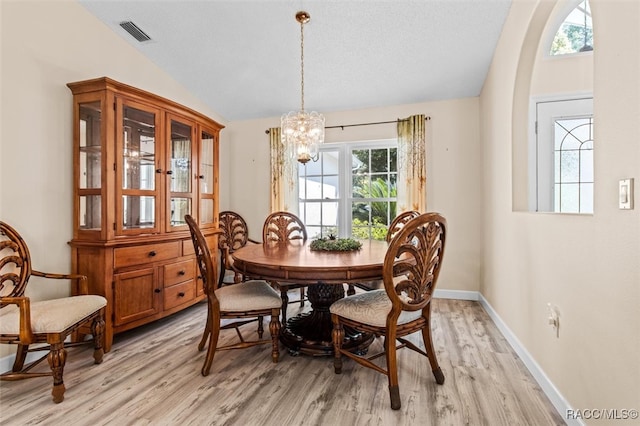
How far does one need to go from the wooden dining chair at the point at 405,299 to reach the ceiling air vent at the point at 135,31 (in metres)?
3.03

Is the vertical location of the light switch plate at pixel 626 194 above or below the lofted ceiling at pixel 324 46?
below

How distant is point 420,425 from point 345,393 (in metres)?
0.45

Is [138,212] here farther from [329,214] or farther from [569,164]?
[569,164]

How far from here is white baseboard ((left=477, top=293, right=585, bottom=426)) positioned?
1.63 m

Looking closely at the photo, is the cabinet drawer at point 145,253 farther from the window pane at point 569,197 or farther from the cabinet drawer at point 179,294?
the window pane at point 569,197

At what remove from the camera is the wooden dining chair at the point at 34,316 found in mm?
1844

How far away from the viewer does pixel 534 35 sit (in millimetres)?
2180

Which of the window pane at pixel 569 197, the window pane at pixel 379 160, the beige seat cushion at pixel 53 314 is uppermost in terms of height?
the window pane at pixel 379 160

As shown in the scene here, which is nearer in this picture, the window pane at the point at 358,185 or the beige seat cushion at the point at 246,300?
the beige seat cushion at the point at 246,300

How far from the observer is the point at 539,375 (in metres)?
1.95

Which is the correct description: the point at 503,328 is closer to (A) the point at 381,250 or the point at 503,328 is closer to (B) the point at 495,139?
(A) the point at 381,250

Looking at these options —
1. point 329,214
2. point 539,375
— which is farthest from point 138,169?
point 539,375

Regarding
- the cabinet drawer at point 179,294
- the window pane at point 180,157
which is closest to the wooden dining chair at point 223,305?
the cabinet drawer at point 179,294

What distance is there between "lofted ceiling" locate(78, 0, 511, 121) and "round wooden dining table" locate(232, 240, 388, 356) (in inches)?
76.4
